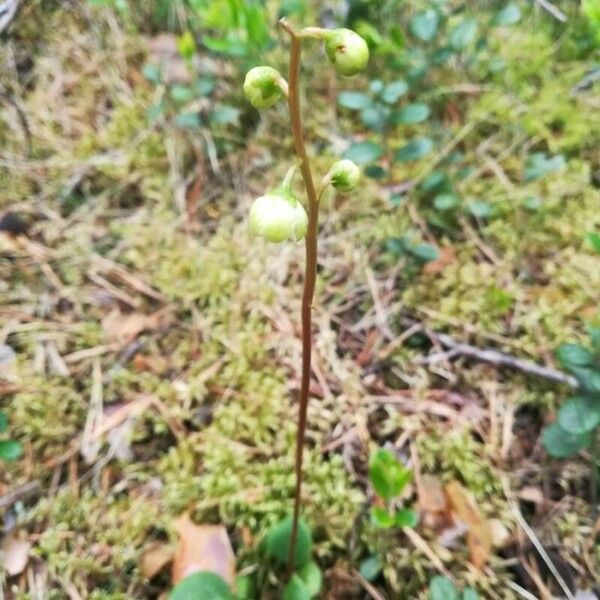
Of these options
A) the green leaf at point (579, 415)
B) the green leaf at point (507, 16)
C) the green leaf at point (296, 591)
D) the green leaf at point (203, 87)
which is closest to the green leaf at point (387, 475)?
the green leaf at point (296, 591)

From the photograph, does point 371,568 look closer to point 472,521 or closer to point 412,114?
point 472,521

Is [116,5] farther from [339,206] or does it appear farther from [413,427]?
[413,427]

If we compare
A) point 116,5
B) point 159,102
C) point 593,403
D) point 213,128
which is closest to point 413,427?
point 593,403

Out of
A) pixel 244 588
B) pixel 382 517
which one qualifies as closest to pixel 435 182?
pixel 382 517

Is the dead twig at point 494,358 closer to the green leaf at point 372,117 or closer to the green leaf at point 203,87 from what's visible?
the green leaf at point 372,117

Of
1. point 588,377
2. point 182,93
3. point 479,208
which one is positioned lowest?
point 588,377

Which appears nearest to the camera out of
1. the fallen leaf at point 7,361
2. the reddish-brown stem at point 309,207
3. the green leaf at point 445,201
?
the reddish-brown stem at point 309,207

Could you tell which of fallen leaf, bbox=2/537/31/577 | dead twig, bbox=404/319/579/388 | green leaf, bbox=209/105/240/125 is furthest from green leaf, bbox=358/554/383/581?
green leaf, bbox=209/105/240/125
